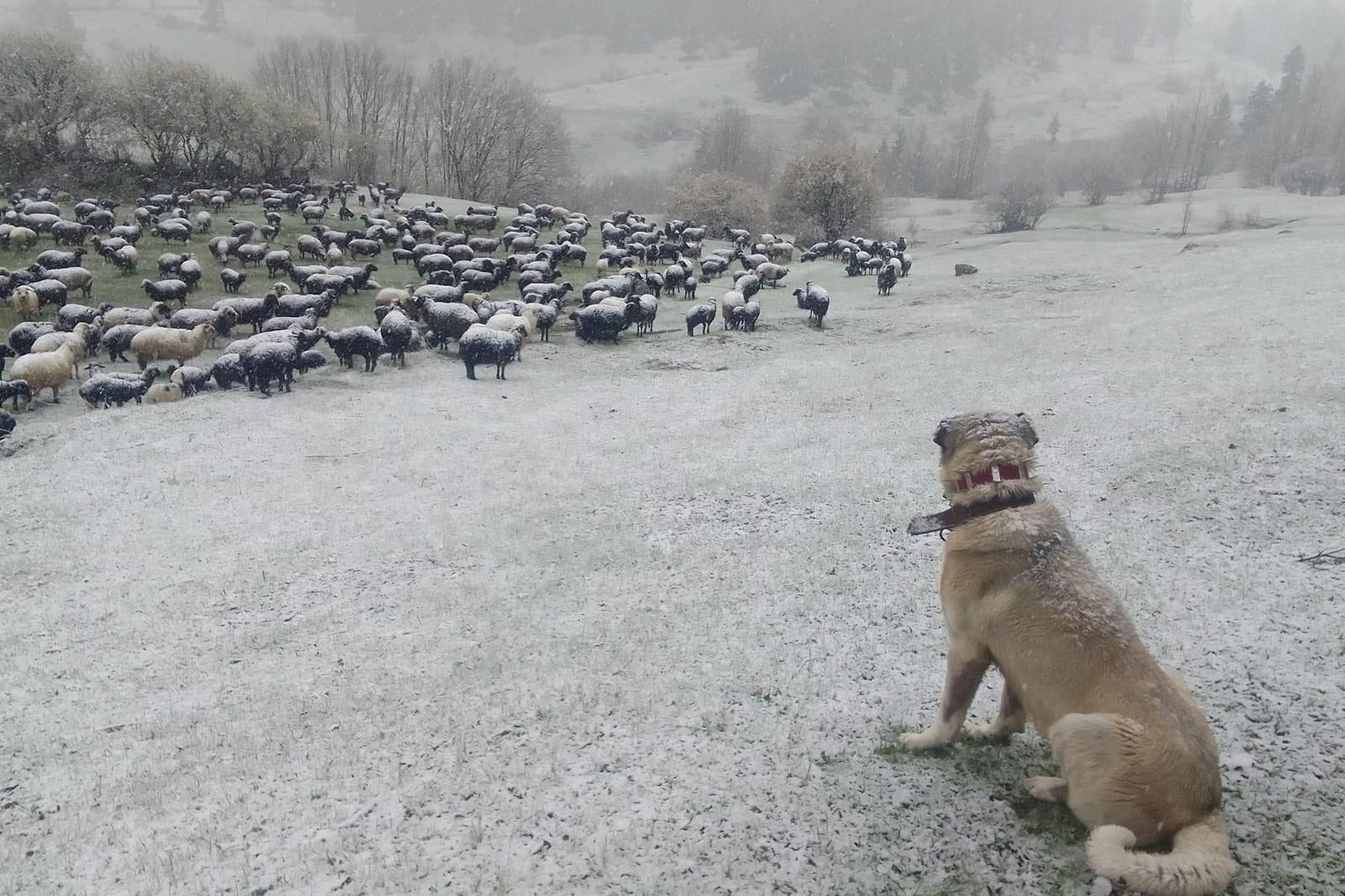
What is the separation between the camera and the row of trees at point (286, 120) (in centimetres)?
4950

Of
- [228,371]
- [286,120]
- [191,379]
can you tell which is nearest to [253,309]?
[228,371]

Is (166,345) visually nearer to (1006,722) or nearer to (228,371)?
(228,371)

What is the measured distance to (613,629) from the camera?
756 centimetres

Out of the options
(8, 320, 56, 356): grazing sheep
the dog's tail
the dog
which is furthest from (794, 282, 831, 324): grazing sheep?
the dog's tail

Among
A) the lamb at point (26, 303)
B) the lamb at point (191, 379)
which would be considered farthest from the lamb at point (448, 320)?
the lamb at point (26, 303)

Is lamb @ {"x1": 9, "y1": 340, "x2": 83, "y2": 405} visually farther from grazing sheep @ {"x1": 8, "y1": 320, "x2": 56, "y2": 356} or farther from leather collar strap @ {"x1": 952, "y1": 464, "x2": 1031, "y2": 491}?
leather collar strap @ {"x1": 952, "y1": 464, "x2": 1031, "y2": 491}

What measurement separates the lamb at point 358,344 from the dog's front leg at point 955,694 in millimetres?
19442

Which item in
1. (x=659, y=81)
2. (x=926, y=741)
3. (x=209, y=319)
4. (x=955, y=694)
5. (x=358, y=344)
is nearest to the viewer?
(x=955, y=694)

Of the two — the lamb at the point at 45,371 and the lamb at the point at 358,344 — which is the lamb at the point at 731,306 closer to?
the lamb at the point at 358,344

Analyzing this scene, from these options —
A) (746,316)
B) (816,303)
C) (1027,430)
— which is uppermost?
(1027,430)

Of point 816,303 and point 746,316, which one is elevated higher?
point 816,303

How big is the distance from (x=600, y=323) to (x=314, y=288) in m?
12.1

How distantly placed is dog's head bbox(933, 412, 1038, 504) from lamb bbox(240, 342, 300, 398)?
18.1 metres

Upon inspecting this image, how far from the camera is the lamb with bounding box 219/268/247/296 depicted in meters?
27.5
